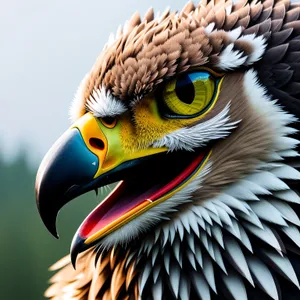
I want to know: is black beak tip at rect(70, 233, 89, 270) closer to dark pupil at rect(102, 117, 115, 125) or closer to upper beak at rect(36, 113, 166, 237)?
upper beak at rect(36, 113, 166, 237)

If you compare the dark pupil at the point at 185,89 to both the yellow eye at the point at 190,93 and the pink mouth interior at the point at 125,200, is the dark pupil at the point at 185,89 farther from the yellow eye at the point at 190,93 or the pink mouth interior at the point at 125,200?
the pink mouth interior at the point at 125,200

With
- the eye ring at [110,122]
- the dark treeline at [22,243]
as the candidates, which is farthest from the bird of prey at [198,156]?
the dark treeline at [22,243]

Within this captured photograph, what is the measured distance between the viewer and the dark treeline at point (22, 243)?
3748 mm

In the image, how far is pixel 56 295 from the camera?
1.54m

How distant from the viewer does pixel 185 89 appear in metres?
1.19

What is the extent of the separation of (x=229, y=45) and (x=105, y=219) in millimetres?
418

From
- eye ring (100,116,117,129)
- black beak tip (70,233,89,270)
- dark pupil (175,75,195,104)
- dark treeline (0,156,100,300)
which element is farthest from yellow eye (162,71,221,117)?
dark treeline (0,156,100,300)

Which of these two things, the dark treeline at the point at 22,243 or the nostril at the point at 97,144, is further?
the dark treeline at the point at 22,243

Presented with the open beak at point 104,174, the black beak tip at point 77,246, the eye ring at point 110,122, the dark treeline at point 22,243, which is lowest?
the dark treeline at point 22,243

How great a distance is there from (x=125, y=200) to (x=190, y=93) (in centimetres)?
25

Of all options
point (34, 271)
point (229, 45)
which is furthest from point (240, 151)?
point (34, 271)

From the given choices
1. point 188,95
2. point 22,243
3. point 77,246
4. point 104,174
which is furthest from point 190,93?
point 22,243

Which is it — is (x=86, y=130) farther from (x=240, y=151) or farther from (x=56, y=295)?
(x=56, y=295)

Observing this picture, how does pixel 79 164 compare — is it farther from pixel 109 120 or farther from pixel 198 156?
pixel 198 156
